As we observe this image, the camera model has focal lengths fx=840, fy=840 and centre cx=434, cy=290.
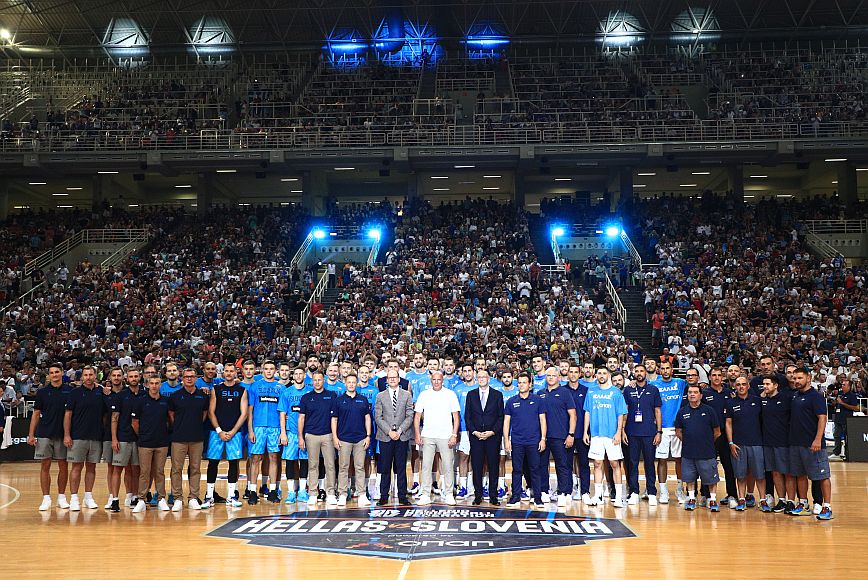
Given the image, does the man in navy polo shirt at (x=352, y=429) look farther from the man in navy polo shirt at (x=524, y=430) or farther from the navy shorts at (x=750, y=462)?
the navy shorts at (x=750, y=462)

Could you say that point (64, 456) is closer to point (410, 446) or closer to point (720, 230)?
point (410, 446)

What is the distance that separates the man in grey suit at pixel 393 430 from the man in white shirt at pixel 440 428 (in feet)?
0.66

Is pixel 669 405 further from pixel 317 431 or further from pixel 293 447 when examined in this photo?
pixel 293 447

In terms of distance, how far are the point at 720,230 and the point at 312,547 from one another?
28.0 metres

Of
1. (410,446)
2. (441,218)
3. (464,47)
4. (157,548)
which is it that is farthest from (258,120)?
(157,548)

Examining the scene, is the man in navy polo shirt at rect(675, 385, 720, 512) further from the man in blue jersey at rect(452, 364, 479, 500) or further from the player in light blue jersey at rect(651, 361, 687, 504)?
the man in blue jersey at rect(452, 364, 479, 500)

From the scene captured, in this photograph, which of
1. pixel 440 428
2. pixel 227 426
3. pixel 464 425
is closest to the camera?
pixel 440 428

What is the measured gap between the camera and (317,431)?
1248 centimetres

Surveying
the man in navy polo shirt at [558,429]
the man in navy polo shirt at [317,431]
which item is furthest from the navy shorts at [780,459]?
the man in navy polo shirt at [317,431]

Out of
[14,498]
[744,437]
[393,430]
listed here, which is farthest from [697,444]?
[14,498]

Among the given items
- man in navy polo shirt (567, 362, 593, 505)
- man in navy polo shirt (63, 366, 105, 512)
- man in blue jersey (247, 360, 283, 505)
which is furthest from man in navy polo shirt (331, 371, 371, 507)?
man in navy polo shirt (63, 366, 105, 512)

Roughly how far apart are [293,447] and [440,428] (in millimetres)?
2287

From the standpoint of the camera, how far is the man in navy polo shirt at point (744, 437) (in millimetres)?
12133

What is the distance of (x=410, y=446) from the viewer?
45.6 feet
